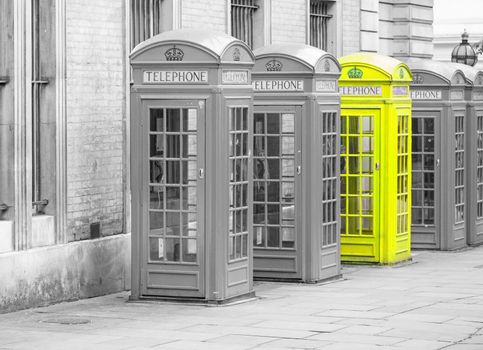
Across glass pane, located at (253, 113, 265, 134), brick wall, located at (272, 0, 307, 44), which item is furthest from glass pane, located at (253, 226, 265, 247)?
brick wall, located at (272, 0, 307, 44)

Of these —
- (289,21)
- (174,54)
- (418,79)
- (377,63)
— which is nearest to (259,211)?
(174,54)

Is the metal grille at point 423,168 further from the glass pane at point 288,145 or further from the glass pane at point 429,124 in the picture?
the glass pane at point 288,145

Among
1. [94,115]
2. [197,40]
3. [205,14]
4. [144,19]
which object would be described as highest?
[205,14]

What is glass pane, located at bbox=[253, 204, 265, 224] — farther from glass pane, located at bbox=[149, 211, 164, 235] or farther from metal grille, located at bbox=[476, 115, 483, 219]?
metal grille, located at bbox=[476, 115, 483, 219]

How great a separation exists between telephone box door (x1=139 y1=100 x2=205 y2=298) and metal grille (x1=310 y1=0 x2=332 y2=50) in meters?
7.44

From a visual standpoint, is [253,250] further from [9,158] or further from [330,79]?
[9,158]

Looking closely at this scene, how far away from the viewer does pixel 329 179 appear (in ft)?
50.6

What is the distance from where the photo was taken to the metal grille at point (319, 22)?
66.8 ft

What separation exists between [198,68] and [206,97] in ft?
1.00

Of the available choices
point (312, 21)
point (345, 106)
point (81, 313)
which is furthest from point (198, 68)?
point (312, 21)

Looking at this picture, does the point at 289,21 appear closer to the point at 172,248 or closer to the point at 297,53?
the point at 297,53

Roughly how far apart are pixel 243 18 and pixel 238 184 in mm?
5235

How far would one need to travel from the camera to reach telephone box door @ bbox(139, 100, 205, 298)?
43.1ft

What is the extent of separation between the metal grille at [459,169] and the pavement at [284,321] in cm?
399
